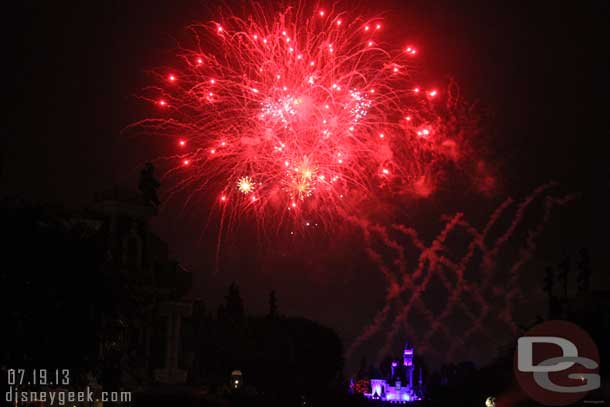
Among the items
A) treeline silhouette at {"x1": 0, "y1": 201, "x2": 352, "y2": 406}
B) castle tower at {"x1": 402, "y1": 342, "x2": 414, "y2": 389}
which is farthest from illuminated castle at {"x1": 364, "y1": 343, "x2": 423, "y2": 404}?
treeline silhouette at {"x1": 0, "y1": 201, "x2": 352, "y2": 406}

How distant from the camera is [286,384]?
224ft

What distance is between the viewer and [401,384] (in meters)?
165

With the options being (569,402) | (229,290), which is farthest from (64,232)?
(229,290)

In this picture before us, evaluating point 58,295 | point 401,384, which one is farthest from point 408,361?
point 58,295

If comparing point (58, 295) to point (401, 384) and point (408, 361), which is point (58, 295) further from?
point (408, 361)

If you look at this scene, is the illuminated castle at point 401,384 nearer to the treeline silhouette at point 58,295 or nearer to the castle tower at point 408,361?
the castle tower at point 408,361

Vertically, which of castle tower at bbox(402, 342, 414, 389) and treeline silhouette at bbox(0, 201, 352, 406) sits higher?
treeline silhouette at bbox(0, 201, 352, 406)

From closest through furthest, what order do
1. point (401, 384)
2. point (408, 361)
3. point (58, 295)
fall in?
point (58, 295)
point (401, 384)
point (408, 361)

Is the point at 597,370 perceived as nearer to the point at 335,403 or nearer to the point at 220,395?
the point at 220,395

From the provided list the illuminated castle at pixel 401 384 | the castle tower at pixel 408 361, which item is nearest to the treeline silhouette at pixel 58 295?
the illuminated castle at pixel 401 384

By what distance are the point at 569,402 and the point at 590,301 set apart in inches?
1251

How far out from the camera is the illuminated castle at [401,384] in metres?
161

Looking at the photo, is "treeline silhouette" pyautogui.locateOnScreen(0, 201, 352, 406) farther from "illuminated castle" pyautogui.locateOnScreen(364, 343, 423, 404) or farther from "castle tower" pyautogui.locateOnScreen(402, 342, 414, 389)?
"castle tower" pyautogui.locateOnScreen(402, 342, 414, 389)

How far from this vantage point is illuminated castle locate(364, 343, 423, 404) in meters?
161
